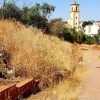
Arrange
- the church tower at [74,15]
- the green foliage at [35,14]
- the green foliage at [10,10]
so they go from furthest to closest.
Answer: the church tower at [74,15]
the green foliage at [35,14]
the green foliage at [10,10]

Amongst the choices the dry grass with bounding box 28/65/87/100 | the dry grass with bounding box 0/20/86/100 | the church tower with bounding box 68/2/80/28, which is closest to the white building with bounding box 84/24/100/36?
the church tower with bounding box 68/2/80/28

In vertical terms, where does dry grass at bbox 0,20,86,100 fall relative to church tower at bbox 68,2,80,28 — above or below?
below

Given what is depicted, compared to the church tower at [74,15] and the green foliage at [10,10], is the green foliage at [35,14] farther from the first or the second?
the church tower at [74,15]

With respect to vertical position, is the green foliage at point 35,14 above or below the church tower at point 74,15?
below

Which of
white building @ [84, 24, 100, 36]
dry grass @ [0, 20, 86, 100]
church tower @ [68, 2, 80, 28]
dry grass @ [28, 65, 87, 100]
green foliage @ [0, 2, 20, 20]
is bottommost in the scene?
dry grass @ [28, 65, 87, 100]

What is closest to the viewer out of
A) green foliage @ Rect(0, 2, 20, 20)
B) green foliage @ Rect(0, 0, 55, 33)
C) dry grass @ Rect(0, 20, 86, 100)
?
dry grass @ Rect(0, 20, 86, 100)

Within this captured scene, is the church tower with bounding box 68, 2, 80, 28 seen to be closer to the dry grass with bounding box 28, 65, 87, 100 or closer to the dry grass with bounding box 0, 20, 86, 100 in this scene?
the dry grass with bounding box 0, 20, 86, 100

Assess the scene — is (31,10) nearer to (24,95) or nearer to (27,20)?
(27,20)

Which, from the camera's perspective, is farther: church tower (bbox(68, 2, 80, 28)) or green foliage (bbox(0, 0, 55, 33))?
church tower (bbox(68, 2, 80, 28))

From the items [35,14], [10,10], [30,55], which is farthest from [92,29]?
[30,55]

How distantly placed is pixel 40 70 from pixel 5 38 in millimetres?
1721

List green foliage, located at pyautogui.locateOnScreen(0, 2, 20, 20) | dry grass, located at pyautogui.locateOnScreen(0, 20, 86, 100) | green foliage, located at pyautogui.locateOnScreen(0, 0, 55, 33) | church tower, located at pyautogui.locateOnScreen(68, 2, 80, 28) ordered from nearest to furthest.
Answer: dry grass, located at pyautogui.locateOnScreen(0, 20, 86, 100)
green foliage, located at pyautogui.locateOnScreen(0, 2, 20, 20)
green foliage, located at pyautogui.locateOnScreen(0, 0, 55, 33)
church tower, located at pyautogui.locateOnScreen(68, 2, 80, 28)

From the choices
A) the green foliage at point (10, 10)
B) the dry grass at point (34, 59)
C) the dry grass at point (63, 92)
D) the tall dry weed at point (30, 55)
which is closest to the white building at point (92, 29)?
the green foliage at point (10, 10)

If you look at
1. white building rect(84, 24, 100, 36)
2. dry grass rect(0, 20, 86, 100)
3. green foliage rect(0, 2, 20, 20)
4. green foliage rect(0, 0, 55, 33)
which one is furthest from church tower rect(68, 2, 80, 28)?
dry grass rect(0, 20, 86, 100)
